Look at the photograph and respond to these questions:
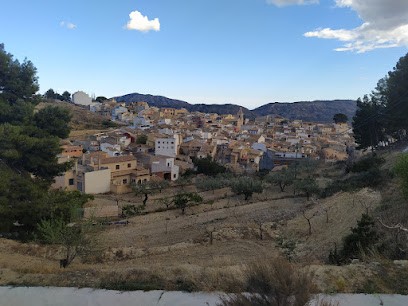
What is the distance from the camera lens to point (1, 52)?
599 inches

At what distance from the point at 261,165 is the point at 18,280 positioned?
133ft

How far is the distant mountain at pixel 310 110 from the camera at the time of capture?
168 meters

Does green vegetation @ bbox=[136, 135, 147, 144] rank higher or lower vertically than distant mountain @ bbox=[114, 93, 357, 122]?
Result: lower

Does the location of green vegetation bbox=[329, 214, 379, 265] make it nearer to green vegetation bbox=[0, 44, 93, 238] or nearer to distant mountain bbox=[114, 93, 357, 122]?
green vegetation bbox=[0, 44, 93, 238]

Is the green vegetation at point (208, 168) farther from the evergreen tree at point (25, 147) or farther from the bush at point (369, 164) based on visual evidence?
the evergreen tree at point (25, 147)

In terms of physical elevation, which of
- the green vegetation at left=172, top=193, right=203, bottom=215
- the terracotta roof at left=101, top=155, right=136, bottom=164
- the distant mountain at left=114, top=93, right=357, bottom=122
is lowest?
the green vegetation at left=172, top=193, right=203, bottom=215

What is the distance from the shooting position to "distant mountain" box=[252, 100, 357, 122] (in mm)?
167875

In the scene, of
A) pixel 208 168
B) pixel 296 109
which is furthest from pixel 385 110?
pixel 296 109

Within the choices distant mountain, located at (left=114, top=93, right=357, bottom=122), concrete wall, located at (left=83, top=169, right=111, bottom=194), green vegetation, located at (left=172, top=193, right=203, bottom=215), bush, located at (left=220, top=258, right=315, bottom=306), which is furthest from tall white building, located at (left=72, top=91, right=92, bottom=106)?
bush, located at (left=220, top=258, right=315, bottom=306)

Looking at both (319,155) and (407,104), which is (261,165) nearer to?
(319,155)

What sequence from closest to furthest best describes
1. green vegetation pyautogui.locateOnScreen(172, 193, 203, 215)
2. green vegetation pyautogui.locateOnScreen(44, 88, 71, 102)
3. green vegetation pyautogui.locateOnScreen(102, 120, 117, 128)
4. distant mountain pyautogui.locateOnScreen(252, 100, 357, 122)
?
green vegetation pyautogui.locateOnScreen(172, 193, 203, 215) < green vegetation pyautogui.locateOnScreen(102, 120, 117, 128) < green vegetation pyautogui.locateOnScreen(44, 88, 71, 102) < distant mountain pyautogui.locateOnScreen(252, 100, 357, 122)

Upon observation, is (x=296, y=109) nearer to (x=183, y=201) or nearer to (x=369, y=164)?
(x=369, y=164)

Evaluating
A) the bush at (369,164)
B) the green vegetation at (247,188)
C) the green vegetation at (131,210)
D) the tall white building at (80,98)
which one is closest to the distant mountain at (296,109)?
the tall white building at (80,98)

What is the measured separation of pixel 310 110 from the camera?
176 meters
